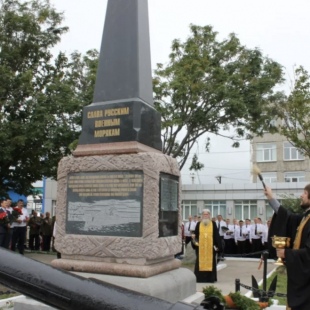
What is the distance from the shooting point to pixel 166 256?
18.4 ft

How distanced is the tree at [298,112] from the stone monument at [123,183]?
43.2 feet

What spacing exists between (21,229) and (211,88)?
8.69 m

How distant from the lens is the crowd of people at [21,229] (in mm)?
12164

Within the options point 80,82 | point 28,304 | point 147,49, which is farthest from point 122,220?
point 80,82

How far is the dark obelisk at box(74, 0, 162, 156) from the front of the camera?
5.75m

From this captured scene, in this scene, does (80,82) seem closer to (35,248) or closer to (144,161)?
(35,248)

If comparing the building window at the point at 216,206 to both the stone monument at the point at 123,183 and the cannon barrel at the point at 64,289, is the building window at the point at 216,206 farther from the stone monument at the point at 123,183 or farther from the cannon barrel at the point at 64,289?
the cannon barrel at the point at 64,289

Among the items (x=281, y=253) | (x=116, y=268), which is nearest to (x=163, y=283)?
(x=116, y=268)

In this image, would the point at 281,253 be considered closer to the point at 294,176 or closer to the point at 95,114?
the point at 95,114

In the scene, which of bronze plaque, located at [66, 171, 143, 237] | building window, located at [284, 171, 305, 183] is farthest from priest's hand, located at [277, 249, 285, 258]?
building window, located at [284, 171, 305, 183]

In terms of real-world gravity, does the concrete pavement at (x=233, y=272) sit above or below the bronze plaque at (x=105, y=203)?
below

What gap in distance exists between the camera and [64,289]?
1465 mm

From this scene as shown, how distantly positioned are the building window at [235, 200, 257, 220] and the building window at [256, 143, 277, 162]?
391 inches

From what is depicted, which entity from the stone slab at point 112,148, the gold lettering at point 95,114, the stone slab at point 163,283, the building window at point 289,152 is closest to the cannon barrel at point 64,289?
the stone slab at point 163,283
